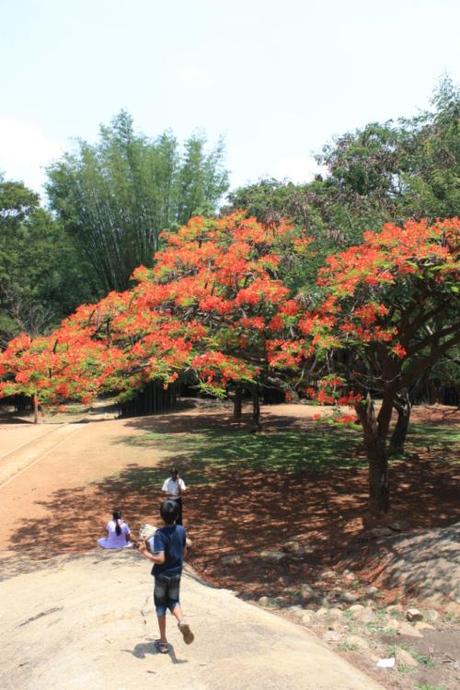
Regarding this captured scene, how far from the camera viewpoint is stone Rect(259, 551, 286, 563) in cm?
966

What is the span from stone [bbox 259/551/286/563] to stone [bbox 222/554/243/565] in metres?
0.38

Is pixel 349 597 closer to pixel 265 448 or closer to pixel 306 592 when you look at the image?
pixel 306 592

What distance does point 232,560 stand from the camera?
9.92m

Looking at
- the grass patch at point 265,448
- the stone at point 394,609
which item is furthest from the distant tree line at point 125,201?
the stone at point 394,609

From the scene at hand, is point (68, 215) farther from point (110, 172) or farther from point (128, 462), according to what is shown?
point (128, 462)

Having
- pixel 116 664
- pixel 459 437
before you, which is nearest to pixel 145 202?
pixel 459 437

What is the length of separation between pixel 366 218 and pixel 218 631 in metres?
7.70

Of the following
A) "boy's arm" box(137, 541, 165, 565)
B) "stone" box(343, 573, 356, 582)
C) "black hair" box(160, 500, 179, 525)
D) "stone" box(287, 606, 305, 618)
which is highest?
"black hair" box(160, 500, 179, 525)

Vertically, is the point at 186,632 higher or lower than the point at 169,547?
lower

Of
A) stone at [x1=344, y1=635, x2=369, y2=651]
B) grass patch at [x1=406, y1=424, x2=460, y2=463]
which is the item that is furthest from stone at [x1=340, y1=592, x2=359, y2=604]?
grass patch at [x1=406, y1=424, x2=460, y2=463]

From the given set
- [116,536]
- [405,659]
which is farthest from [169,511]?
[116,536]

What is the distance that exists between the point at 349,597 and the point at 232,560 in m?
2.51

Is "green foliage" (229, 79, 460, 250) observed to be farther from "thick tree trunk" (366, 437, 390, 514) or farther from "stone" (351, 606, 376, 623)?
"stone" (351, 606, 376, 623)

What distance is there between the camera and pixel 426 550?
852 cm
